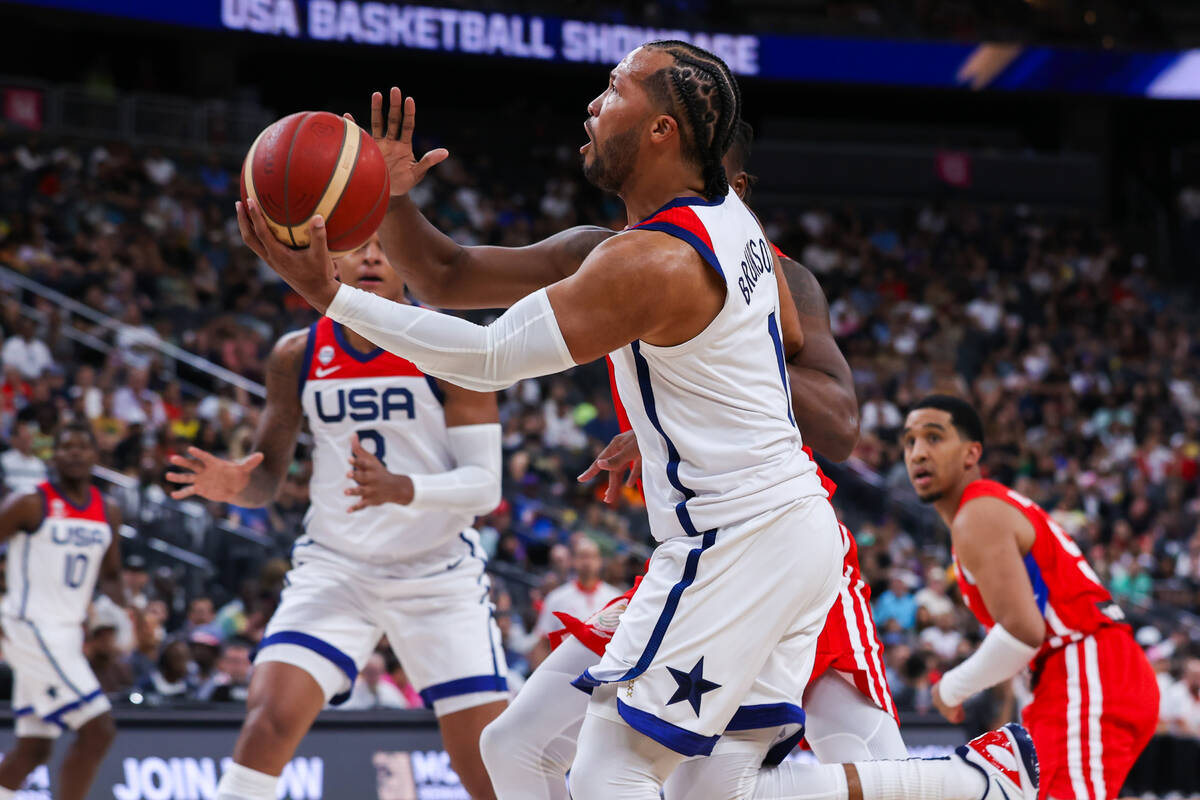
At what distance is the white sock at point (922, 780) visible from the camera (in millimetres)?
3449

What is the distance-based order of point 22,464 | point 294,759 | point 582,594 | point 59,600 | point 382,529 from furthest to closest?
→ point 22,464 < point 582,594 < point 59,600 < point 294,759 < point 382,529

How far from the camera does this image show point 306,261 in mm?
3061

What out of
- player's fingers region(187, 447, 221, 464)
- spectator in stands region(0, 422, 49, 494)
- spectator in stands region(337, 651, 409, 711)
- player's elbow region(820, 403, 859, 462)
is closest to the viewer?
player's elbow region(820, 403, 859, 462)

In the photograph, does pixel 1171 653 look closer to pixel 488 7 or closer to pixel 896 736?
pixel 896 736

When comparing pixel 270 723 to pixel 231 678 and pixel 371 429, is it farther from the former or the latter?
pixel 231 678

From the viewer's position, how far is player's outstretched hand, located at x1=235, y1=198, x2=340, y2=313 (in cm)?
304

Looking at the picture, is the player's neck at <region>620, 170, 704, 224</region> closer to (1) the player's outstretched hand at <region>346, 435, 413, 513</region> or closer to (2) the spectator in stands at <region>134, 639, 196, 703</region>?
(1) the player's outstretched hand at <region>346, 435, 413, 513</region>

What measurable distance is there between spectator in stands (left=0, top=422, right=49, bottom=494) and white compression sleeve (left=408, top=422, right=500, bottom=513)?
5548 millimetres

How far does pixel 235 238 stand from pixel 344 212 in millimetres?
12601

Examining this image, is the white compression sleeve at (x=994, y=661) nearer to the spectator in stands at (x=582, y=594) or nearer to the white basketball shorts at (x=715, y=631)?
the white basketball shorts at (x=715, y=631)

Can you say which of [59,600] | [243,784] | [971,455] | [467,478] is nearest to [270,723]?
[243,784]

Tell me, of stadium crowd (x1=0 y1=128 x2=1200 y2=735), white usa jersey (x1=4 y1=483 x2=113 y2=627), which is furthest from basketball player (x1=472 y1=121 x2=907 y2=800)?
stadium crowd (x1=0 y1=128 x2=1200 y2=735)

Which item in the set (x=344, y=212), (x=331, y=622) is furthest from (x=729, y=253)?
(x=331, y=622)

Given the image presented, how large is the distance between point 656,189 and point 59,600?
505 centimetres
